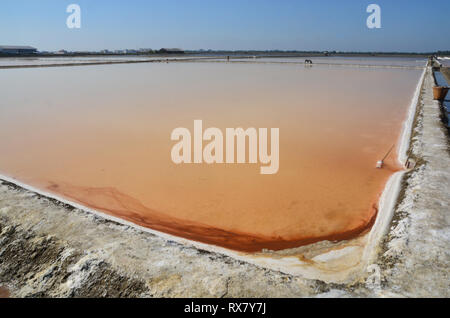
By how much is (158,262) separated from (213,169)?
2217 mm

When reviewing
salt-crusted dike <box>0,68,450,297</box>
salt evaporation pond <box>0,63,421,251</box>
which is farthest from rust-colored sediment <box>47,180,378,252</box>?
salt-crusted dike <box>0,68,450,297</box>

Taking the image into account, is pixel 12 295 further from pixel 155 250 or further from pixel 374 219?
pixel 374 219

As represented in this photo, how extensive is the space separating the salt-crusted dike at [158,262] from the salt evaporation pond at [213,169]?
0.48m

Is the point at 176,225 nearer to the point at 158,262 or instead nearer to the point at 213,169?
the point at 158,262

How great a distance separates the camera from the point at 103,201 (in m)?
3.32

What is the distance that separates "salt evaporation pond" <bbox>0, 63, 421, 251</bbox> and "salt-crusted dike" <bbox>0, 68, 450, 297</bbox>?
1.56 ft

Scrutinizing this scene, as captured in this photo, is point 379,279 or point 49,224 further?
point 49,224

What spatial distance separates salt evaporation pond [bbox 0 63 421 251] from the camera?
2.93 m

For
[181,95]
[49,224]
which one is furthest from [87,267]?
[181,95]

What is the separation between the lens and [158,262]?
203 centimetres

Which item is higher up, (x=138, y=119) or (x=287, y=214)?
(x=138, y=119)

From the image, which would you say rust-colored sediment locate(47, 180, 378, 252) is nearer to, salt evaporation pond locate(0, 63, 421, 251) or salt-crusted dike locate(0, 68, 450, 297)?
salt evaporation pond locate(0, 63, 421, 251)
